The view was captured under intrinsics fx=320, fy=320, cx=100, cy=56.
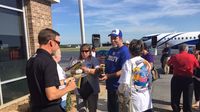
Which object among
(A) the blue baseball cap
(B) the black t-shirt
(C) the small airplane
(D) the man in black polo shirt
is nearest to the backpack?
(A) the blue baseball cap

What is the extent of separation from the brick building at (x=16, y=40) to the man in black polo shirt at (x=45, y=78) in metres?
5.04

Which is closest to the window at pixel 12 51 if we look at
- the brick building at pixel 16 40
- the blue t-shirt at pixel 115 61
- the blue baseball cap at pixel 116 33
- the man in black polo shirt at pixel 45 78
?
the brick building at pixel 16 40

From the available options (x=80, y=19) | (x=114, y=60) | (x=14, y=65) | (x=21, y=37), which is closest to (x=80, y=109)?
(x=114, y=60)

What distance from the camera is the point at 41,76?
3.13 metres

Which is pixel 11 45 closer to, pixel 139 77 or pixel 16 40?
pixel 16 40

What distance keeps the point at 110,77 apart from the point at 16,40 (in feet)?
14.2

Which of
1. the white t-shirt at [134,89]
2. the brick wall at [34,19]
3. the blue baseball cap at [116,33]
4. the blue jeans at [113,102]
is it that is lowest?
the blue jeans at [113,102]

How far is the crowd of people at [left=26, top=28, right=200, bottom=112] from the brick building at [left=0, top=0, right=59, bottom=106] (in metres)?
3.16

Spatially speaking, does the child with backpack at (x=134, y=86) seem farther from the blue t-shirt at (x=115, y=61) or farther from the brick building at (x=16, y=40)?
the brick building at (x=16, y=40)

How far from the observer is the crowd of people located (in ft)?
10.3

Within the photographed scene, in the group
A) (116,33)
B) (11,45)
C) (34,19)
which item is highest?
(34,19)

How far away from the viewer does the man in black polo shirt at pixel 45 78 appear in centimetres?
309

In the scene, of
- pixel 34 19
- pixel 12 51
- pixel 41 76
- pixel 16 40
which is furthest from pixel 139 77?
pixel 34 19

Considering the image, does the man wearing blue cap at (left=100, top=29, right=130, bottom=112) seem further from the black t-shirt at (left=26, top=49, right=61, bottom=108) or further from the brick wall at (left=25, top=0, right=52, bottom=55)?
the brick wall at (left=25, top=0, right=52, bottom=55)
